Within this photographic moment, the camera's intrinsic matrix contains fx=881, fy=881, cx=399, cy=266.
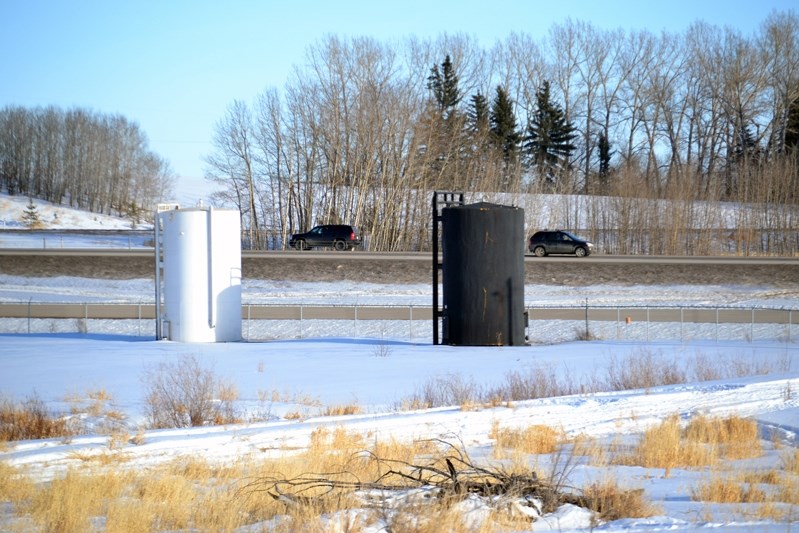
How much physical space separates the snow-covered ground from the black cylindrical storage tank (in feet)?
2.02

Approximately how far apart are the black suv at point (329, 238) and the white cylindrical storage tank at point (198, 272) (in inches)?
1319

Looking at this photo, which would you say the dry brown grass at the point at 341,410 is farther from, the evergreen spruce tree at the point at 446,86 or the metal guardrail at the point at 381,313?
the evergreen spruce tree at the point at 446,86

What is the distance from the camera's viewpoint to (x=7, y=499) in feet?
27.3

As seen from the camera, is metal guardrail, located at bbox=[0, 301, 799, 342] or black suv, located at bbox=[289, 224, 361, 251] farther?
black suv, located at bbox=[289, 224, 361, 251]

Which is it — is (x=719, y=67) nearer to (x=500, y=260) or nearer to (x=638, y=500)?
(x=500, y=260)

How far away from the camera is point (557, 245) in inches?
2311

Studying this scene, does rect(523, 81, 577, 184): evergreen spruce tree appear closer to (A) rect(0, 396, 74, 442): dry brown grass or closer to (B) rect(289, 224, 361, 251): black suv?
(B) rect(289, 224, 361, 251): black suv

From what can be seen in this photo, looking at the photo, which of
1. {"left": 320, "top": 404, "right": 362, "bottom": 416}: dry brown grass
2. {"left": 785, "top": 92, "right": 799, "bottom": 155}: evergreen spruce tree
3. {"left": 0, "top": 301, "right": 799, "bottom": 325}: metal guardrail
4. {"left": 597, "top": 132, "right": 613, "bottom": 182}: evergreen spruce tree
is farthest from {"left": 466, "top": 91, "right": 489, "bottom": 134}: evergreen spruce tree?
{"left": 320, "top": 404, "right": 362, "bottom": 416}: dry brown grass

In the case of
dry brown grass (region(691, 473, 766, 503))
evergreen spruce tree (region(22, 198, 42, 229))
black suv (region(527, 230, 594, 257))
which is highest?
evergreen spruce tree (region(22, 198, 42, 229))

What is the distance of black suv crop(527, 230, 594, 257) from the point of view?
58.7m

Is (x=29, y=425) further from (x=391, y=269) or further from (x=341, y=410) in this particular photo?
(x=391, y=269)

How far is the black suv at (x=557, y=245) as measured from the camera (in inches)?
2311

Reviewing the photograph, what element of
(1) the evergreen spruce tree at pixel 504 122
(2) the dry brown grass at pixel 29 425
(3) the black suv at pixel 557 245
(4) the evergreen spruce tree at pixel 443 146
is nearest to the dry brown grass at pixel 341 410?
(2) the dry brown grass at pixel 29 425

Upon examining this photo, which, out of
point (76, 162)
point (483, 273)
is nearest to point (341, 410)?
point (483, 273)
